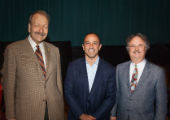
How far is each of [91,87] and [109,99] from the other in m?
0.26

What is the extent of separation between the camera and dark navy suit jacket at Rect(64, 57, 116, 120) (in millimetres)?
1857

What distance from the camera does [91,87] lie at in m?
1.89

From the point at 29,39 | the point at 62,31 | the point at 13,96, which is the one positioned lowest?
the point at 13,96

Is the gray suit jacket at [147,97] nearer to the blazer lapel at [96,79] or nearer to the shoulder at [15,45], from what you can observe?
the blazer lapel at [96,79]

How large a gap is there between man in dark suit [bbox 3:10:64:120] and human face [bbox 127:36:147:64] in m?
0.94

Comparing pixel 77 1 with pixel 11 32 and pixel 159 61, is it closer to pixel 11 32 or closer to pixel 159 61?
pixel 11 32

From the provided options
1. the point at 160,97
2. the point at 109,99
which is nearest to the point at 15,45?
the point at 109,99

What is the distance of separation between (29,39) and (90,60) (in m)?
0.76

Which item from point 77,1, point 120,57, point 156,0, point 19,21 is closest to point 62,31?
point 77,1

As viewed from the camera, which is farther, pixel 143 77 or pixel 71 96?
pixel 71 96

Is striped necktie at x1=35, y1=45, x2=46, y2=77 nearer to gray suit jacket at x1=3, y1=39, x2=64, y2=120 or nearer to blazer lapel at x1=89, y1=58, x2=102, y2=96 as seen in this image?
gray suit jacket at x1=3, y1=39, x2=64, y2=120

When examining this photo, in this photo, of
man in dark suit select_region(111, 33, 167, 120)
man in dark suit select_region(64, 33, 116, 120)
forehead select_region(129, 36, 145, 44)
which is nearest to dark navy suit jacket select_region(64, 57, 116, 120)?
man in dark suit select_region(64, 33, 116, 120)

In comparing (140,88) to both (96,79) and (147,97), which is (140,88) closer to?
(147,97)

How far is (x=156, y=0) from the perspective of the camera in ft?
13.8
